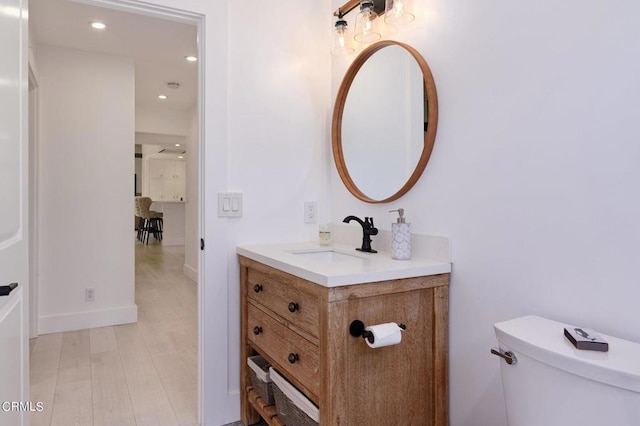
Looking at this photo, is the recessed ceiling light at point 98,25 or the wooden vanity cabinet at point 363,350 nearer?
the wooden vanity cabinet at point 363,350

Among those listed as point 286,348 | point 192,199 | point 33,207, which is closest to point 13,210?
point 286,348

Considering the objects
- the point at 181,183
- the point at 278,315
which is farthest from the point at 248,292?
the point at 181,183

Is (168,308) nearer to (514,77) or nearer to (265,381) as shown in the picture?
(265,381)

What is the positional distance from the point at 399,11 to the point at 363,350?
1.35m

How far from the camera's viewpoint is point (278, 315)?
60.1 inches

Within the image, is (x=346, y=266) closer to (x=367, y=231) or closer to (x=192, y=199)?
(x=367, y=231)

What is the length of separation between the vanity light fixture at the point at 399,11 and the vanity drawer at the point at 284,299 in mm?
1184

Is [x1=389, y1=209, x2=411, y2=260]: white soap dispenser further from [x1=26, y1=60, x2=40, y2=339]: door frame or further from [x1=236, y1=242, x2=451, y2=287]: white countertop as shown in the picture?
[x1=26, y1=60, x2=40, y2=339]: door frame

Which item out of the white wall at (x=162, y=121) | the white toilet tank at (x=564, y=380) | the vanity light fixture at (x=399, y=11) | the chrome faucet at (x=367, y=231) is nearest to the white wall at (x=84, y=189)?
the white wall at (x=162, y=121)

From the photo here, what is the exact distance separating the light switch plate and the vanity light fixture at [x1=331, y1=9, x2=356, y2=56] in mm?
891

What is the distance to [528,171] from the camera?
1.18m

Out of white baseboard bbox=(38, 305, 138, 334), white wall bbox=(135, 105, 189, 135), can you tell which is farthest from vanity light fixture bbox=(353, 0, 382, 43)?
white wall bbox=(135, 105, 189, 135)

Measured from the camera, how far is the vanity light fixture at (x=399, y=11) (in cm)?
159

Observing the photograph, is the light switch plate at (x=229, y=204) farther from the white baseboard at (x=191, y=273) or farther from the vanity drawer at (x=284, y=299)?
the white baseboard at (x=191, y=273)
